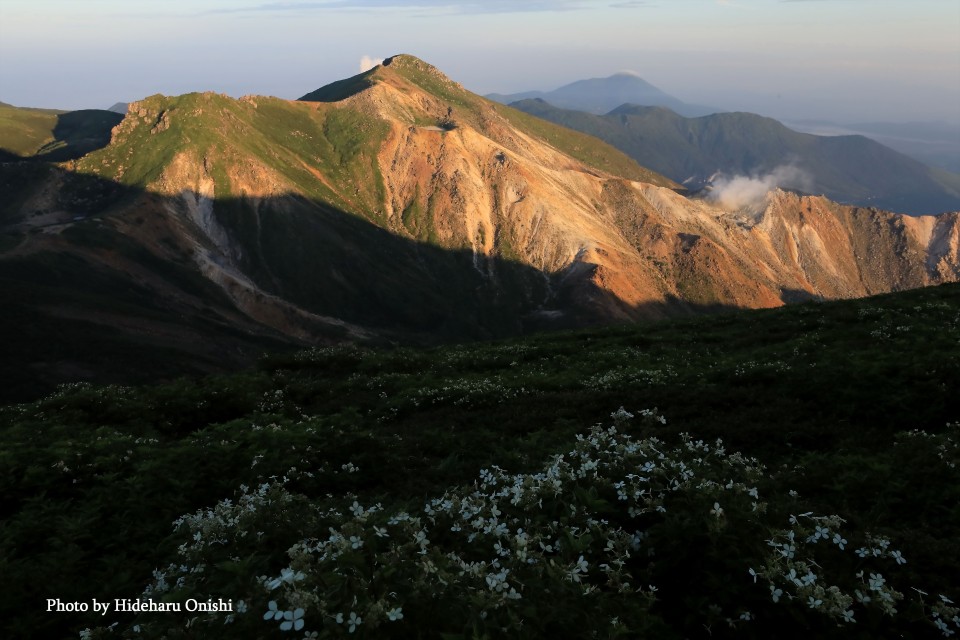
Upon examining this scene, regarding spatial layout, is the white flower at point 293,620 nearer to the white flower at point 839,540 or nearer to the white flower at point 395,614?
the white flower at point 395,614

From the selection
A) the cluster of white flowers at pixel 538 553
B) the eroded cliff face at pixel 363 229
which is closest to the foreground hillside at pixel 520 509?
the cluster of white flowers at pixel 538 553

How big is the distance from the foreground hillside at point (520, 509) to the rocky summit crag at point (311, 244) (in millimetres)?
58017

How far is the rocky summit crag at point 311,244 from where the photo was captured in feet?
278

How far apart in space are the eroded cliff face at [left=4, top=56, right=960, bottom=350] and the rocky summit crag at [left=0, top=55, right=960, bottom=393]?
46 centimetres

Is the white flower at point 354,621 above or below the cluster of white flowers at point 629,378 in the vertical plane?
above

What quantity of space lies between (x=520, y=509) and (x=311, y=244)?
131 metres

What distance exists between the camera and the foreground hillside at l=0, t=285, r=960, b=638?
6.62 meters

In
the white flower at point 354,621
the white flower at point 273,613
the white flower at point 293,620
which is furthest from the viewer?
the white flower at point 273,613

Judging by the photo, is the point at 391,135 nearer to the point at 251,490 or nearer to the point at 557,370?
the point at 557,370

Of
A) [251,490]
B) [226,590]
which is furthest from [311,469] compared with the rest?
[226,590]

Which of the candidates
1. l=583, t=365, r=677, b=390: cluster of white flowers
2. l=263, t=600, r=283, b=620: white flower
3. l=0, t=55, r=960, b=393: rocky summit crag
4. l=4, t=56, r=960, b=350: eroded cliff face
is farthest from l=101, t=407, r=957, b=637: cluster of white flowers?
l=4, t=56, r=960, b=350: eroded cliff face

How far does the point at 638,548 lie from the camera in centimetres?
804

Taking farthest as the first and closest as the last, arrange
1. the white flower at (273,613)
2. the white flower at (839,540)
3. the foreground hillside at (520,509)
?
the white flower at (839,540), the foreground hillside at (520,509), the white flower at (273,613)

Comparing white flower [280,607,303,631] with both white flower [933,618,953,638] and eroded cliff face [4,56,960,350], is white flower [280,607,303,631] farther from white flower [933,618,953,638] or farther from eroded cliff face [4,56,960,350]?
eroded cliff face [4,56,960,350]
